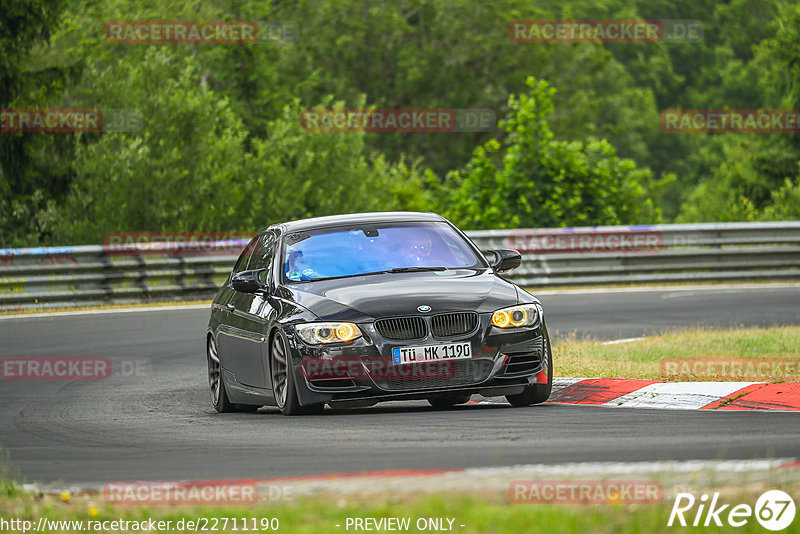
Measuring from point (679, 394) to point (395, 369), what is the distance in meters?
2.09

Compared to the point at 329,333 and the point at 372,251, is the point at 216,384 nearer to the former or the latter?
the point at 372,251

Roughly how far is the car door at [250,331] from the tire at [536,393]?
183 cm

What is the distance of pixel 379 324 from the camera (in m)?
9.64

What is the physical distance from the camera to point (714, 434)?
7.93 meters

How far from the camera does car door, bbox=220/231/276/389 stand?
34.6 ft

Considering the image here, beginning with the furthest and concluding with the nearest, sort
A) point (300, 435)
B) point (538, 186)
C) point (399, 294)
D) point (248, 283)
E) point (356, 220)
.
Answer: point (538, 186), point (356, 220), point (248, 283), point (399, 294), point (300, 435)

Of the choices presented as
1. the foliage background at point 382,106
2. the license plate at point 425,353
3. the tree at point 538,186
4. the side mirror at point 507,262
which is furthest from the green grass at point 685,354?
the foliage background at point 382,106

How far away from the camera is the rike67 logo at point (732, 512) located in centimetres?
523

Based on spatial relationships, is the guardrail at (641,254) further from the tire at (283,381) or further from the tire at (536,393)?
the tire at (536,393)

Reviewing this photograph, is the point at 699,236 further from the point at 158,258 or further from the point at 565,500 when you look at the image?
the point at 565,500

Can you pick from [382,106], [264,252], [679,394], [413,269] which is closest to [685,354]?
[679,394]

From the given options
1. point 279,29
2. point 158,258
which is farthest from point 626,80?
point 158,258

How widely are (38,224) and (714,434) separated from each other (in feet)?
85.1

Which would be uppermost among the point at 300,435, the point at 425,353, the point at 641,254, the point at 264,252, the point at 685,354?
the point at 264,252
